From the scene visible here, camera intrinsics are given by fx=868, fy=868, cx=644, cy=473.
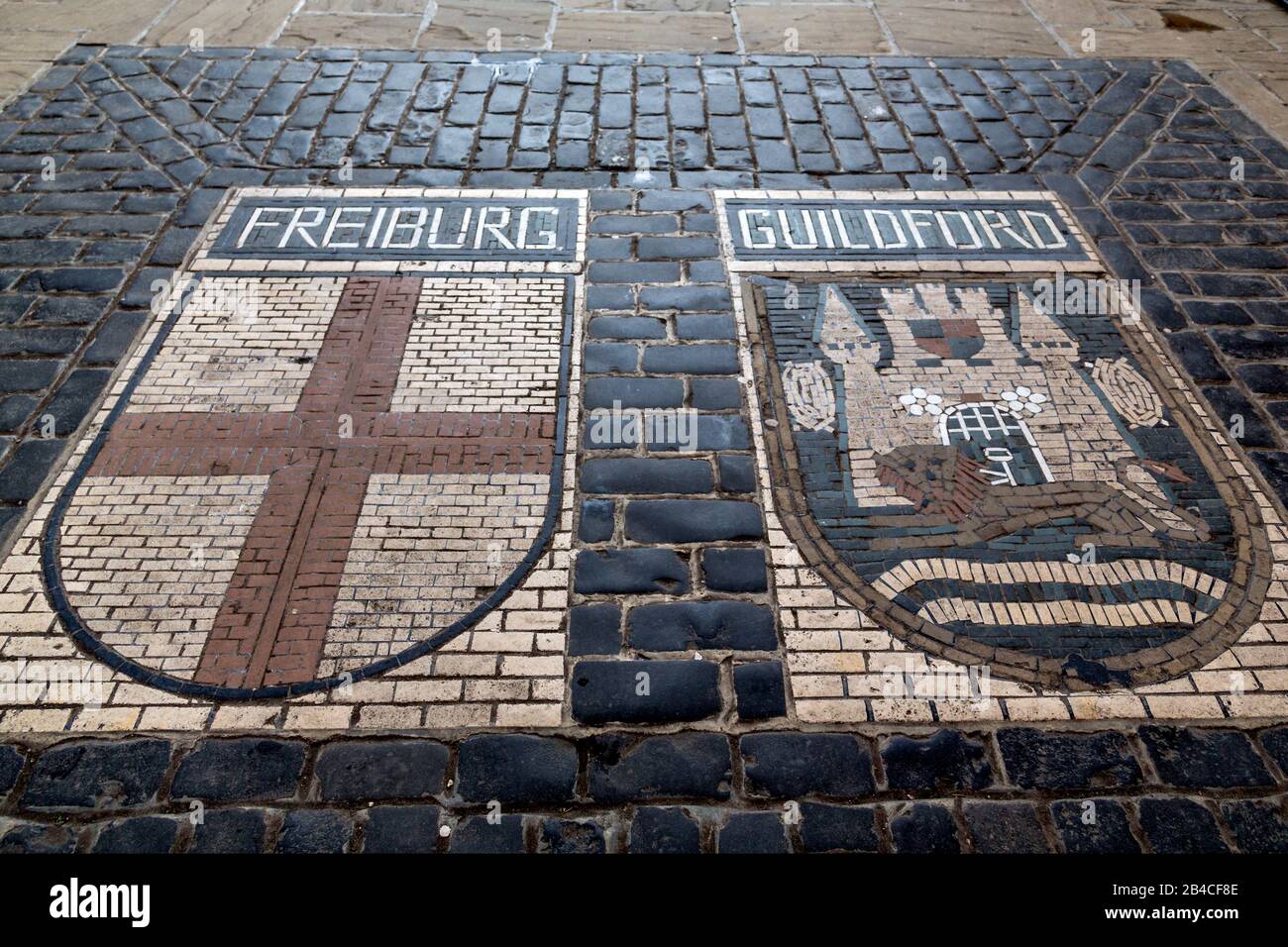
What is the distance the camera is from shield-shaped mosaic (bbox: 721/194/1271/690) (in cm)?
361

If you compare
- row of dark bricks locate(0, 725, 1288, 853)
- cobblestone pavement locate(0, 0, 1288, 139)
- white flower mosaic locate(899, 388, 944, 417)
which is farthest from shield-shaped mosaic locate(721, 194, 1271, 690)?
cobblestone pavement locate(0, 0, 1288, 139)

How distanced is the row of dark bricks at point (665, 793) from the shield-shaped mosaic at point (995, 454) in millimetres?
384

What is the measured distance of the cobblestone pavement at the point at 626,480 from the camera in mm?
3189

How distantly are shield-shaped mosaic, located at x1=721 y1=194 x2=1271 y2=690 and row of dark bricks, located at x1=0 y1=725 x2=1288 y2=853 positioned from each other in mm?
384

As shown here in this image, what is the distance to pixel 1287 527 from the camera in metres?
3.98

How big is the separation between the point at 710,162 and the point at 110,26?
5.74 metres

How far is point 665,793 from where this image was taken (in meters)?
3.15
